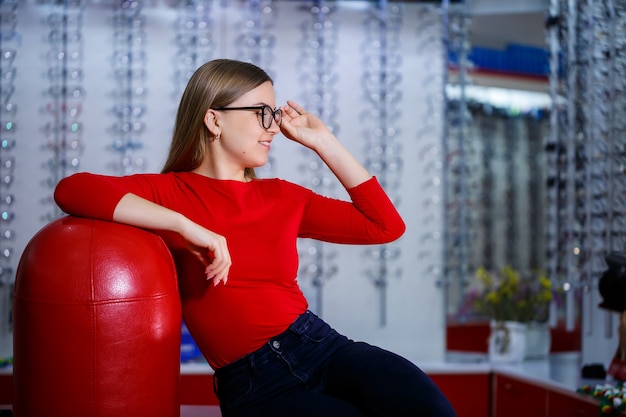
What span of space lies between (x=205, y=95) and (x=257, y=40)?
331 centimetres

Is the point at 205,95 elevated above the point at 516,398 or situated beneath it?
elevated above

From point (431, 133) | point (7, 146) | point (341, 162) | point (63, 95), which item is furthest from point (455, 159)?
point (341, 162)

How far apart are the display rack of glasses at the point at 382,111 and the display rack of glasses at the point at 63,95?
73.8 inches

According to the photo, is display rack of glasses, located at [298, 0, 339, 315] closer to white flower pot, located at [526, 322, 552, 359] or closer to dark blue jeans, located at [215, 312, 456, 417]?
white flower pot, located at [526, 322, 552, 359]

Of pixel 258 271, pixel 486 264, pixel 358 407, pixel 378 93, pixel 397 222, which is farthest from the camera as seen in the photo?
pixel 486 264

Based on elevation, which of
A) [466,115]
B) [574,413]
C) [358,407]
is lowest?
[574,413]

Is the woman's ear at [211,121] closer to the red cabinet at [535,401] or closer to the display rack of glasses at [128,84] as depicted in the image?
the red cabinet at [535,401]

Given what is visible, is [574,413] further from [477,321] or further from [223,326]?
[223,326]

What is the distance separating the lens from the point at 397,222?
247cm

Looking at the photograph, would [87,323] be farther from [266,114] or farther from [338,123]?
[338,123]

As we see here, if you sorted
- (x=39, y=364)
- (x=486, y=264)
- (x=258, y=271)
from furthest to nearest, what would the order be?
(x=486, y=264), (x=258, y=271), (x=39, y=364)

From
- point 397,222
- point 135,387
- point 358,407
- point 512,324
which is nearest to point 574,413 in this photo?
point 512,324

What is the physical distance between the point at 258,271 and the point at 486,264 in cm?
447

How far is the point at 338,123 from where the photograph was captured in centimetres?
561
